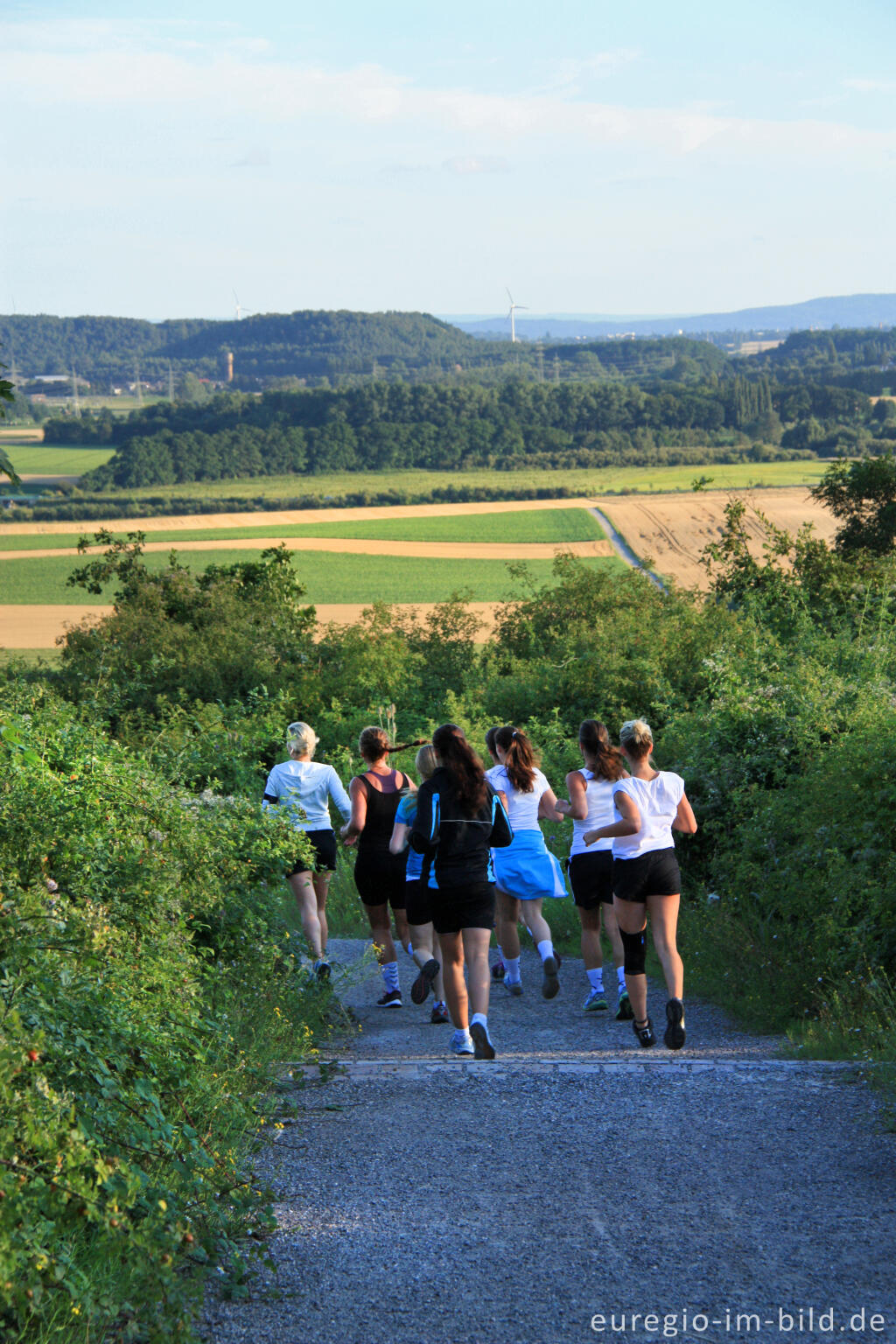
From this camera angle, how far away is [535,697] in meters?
19.3

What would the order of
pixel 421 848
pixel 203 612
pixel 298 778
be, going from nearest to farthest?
pixel 421 848, pixel 298 778, pixel 203 612

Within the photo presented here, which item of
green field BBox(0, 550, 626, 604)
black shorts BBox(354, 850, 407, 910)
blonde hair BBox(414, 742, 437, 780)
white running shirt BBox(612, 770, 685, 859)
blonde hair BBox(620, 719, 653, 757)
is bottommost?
green field BBox(0, 550, 626, 604)

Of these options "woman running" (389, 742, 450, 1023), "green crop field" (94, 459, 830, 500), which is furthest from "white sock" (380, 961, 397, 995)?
"green crop field" (94, 459, 830, 500)

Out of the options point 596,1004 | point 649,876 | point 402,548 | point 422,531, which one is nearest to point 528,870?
point 596,1004

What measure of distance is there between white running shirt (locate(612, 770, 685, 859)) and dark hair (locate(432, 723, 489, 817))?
28.8 inches

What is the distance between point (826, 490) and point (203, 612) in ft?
52.1

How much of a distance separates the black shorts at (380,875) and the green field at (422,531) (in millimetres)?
59601

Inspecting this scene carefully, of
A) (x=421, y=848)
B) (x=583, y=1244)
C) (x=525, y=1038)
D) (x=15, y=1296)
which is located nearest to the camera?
(x=15, y=1296)

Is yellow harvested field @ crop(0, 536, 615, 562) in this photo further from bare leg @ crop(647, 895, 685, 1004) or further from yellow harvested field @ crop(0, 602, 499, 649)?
bare leg @ crop(647, 895, 685, 1004)

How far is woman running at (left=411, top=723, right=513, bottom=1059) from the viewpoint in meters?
6.16

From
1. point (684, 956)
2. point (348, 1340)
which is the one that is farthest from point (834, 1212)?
point (684, 956)

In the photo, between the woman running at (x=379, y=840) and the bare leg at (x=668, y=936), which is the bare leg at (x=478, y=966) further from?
the woman running at (x=379, y=840)

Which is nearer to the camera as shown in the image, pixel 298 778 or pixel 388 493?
pixel 298 778

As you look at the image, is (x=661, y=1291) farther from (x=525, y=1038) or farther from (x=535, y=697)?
(x=535, y=697)
